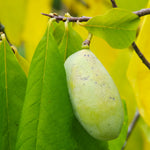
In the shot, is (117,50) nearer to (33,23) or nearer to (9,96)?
(33,23)

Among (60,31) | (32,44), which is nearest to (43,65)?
(60,31)

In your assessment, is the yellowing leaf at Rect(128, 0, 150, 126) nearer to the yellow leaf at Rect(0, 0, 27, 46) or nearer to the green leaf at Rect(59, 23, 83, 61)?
the green leaf at Rect(59, 23, 83, 61)

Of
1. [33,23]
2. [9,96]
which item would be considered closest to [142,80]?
[9,96]

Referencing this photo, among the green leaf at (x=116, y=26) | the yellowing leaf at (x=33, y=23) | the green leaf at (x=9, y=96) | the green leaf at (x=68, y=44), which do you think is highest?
the green leaf at (x=116, y=26)

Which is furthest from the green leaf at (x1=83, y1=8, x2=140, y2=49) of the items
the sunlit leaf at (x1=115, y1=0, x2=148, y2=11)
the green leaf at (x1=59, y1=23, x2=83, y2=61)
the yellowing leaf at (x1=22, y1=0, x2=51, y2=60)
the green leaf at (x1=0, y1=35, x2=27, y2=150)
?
the yellowing leaf at (x1=22, y1=0, x2=51, y2=60)

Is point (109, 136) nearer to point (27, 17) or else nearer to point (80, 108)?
point (80, 108)

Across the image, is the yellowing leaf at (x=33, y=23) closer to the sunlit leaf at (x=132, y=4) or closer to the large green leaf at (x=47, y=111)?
the sunlit leaf at (x=132, y=4)

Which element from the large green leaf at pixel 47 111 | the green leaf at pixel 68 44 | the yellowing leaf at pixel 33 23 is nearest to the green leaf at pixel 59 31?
the green leaf at pixel 68 44
